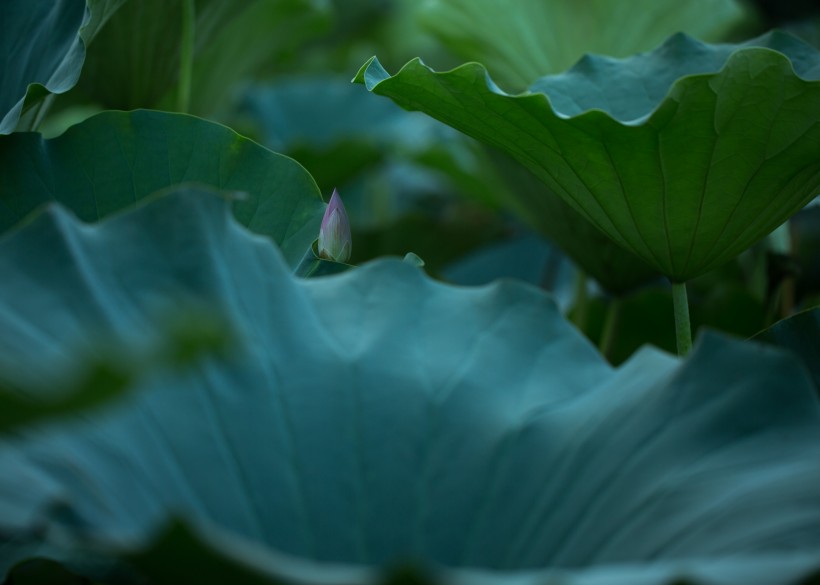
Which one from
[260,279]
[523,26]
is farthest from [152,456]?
[523,26]

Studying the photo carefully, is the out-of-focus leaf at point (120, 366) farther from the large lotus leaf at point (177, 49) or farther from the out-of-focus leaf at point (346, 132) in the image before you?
the out-of-focus leaf at point (346, 132)

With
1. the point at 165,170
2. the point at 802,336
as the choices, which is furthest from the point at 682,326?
the point at 165,170

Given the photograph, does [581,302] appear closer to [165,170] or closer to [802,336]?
[802,336]

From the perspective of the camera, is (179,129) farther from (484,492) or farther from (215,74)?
(215,74)

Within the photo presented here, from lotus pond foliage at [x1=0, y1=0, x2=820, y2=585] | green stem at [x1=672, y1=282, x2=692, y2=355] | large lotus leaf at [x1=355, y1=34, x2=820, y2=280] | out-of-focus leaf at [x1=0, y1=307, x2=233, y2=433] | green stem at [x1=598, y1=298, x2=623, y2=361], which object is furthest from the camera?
green stem at [x1=598, y1=298, x2=623, y2=361]

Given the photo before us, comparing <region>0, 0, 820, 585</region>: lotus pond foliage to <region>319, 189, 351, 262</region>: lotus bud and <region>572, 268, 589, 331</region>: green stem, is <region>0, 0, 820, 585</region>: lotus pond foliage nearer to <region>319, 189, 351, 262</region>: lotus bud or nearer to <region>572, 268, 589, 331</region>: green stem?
<region>319, 189, 351, 262</region>: lotus bud

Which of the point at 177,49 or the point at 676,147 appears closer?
the point at 676,147

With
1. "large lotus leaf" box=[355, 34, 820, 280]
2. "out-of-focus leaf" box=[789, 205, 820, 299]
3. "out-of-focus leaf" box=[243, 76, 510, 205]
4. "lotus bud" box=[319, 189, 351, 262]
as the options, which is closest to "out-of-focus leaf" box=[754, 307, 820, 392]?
"large lotus leaf" box=[355, 34, 820, 280]
